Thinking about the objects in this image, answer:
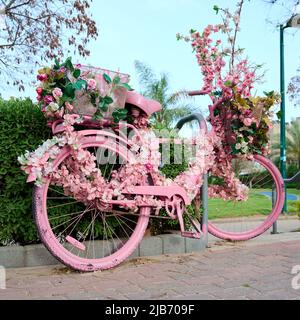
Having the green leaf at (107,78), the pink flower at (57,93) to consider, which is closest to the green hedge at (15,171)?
the pink flower at (57,93)

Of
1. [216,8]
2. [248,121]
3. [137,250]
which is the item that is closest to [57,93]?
A: [137,250]

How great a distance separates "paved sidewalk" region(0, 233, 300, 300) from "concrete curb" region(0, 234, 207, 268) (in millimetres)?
105

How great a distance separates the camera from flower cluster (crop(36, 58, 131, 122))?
3531 mm

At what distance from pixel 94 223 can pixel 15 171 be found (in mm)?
897

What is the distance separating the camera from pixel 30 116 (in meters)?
3.94

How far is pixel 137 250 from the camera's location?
4254 millimetres

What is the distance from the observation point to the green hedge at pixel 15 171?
12.5 feet

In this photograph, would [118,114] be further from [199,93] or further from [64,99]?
[199,93]

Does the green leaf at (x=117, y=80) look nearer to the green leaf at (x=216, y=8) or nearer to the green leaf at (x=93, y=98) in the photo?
the green leaf at (x=93, y=98)

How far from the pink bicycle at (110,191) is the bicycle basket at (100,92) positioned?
0.08 m

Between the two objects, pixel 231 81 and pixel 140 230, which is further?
pixel 231 81
